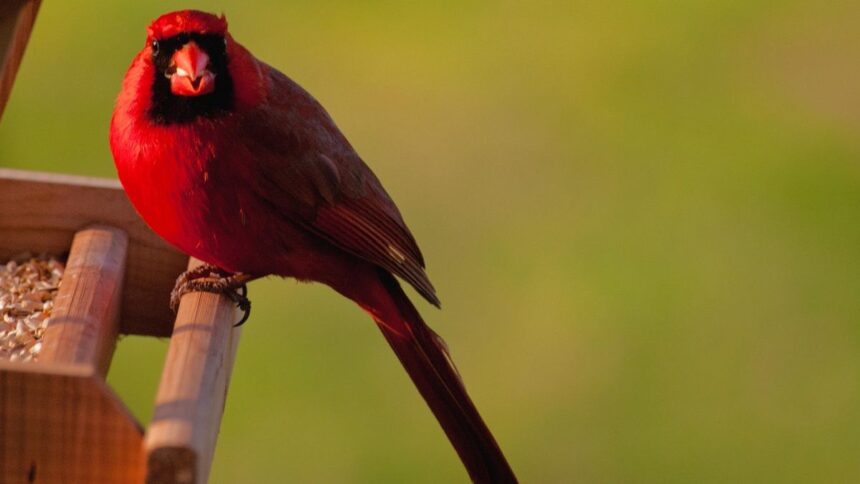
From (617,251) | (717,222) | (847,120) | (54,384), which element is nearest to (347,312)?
(617,251)

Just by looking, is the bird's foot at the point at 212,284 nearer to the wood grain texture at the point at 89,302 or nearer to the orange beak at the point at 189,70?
the wood grain texture at the point at 89,302

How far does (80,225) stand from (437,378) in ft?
2.35

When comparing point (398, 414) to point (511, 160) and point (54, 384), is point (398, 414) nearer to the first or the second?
point (511, 160)

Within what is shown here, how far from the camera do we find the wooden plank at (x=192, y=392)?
2.06 m

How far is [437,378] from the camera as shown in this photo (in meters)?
2.99

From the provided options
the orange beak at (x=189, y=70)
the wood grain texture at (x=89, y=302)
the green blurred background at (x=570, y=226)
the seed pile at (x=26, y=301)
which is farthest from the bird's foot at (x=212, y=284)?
the green blurred background at (x=570, y=226)

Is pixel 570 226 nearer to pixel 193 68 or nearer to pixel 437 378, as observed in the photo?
pixel 437 378

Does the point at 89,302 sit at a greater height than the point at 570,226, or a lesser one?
lesser

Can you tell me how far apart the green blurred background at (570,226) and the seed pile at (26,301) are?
179 cm

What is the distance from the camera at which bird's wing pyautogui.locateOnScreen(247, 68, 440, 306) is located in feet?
9.41

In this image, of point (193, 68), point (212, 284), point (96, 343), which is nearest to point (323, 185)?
point (212, 284)

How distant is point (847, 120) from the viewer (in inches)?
246

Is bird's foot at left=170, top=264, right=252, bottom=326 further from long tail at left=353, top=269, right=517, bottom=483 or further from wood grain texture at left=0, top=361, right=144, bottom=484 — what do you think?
wood grain texture at left=0, top=361, right=144, bottom=484

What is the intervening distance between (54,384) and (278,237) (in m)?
0.86
